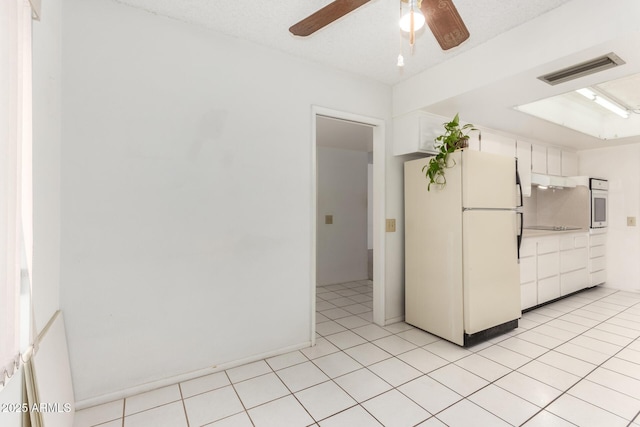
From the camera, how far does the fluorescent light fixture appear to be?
3.12m

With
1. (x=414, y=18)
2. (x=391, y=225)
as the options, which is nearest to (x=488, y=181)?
(x=391, y=225)

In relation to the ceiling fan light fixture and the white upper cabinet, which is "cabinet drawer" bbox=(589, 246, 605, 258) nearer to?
the white upper cabinet

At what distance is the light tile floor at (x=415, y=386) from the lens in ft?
5.52

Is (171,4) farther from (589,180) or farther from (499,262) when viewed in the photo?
(589,180)

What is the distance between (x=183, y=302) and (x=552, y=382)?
2.62 m

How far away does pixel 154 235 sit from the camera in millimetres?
1960

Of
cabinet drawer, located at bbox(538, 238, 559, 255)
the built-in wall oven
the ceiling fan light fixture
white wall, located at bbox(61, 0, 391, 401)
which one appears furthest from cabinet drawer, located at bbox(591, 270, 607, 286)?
the ceiling fan light fixture

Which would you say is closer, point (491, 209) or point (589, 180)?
point (491, 209)

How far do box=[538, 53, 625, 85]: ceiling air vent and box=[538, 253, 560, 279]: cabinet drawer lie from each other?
6.99 feet

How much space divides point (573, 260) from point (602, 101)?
79.5 inches

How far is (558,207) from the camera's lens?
14.9 feet

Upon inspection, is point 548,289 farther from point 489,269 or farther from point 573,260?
point 489,269

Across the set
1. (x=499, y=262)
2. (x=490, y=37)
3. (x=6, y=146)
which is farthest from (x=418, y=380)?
(x=490, y=37)

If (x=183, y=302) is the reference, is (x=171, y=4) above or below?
above
